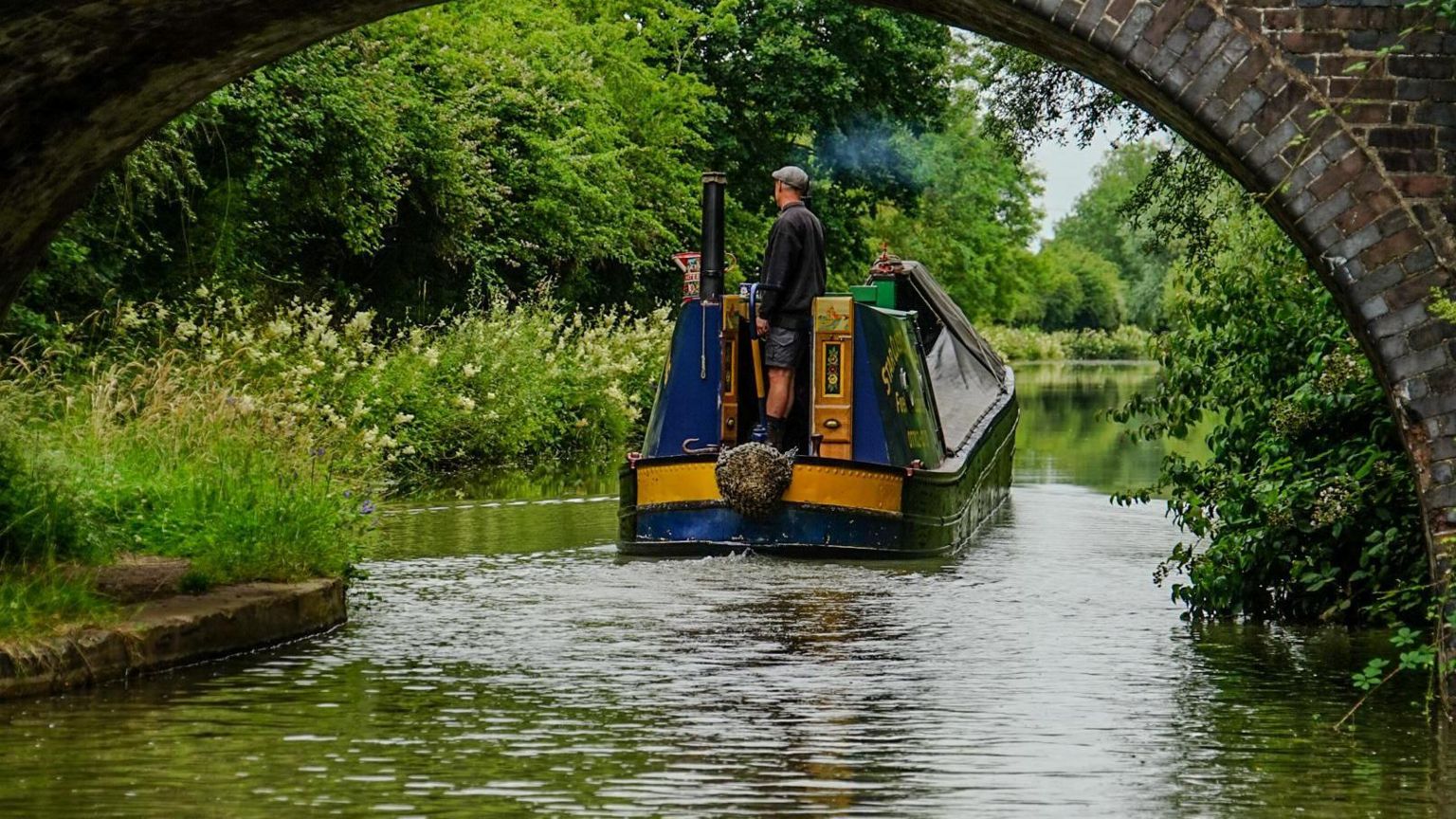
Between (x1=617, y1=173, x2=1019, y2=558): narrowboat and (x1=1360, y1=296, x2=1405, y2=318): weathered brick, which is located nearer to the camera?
→ (x1=1360, y1=296, x2=1405, y2=318): weathered brick

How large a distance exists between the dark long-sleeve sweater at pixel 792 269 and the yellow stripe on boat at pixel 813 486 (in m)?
0.99

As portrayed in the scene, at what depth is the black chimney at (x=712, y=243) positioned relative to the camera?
13.6m

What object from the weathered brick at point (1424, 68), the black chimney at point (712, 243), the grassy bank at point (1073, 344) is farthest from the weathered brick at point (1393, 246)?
the grassy bank at point (1073, 344)

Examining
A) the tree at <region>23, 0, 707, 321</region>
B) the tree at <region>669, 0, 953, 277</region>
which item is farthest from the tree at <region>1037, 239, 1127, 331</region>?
the tree at <region>23, 0, 707, 321</region>

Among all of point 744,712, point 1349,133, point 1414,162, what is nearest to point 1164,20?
point 1349,133

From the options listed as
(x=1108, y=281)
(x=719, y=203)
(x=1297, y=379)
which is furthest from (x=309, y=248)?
(x=1108, y=281)

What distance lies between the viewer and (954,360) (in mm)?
18109

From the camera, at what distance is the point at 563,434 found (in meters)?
22.1

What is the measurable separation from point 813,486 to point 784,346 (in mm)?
916

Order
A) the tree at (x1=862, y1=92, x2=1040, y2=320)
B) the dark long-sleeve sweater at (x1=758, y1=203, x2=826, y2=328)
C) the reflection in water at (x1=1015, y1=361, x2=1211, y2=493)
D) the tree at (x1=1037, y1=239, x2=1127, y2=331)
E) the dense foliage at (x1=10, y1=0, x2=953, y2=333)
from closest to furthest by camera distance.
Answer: the dark long-sleeve sweater at (x1=758, y1=203, x2=826, y2=328)
the dense foliage at (x1=10, y1=0, x2=953, y2=333)
the reflection in water at (x1=1015, y1=361, x2=1211, y2=493)
the tree at (x1=862, y1=92, x2=1040, y2=320)
the tree at (x1=1037, y1=239, x2=1127, y2=331)

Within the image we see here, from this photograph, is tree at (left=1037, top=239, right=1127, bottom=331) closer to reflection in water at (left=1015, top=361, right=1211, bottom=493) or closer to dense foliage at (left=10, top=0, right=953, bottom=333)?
reflection in water at (left=1015, top=361, right=1211, bottom=493)

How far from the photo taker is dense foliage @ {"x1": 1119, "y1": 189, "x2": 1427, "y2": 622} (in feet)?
29.3

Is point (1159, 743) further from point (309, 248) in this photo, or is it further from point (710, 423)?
point (309, 248)

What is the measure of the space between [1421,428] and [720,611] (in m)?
4.14
